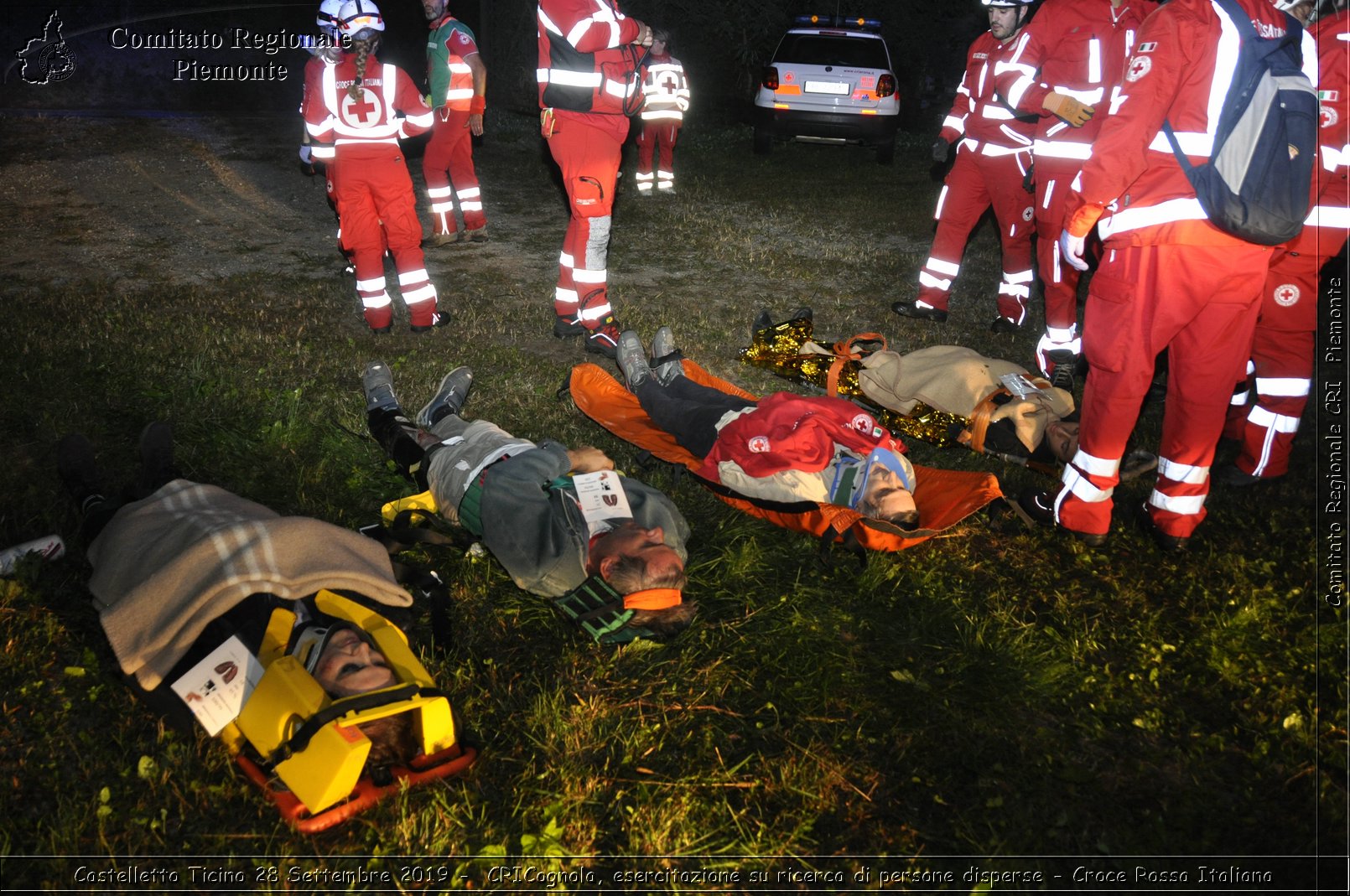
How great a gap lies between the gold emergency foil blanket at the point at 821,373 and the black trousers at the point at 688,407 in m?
0.84

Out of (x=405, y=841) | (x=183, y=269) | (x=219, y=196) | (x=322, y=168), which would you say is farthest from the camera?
(x=219, y=196)

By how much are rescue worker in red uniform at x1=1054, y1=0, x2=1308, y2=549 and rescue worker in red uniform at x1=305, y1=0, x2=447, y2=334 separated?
3932 millimetres

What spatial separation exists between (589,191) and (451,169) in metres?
Answer: 3.18

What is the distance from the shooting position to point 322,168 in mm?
5852

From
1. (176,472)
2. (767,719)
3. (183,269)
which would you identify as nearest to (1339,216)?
(767,719)

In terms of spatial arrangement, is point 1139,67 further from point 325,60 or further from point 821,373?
point 325,60

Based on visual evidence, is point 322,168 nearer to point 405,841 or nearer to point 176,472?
point 176,472

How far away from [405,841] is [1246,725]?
9.26 ft

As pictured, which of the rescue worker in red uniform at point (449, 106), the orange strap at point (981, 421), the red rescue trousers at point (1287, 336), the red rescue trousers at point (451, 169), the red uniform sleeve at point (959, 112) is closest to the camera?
the red rescue trousers at point (1287, 336)

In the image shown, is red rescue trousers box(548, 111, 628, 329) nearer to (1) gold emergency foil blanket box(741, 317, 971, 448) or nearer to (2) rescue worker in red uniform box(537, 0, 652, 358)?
(2) rescue worker in red uniform box(537, 0, 652, 358)

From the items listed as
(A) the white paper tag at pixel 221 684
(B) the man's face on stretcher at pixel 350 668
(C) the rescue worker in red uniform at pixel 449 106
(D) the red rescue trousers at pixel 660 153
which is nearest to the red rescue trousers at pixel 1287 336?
(B) the man's face on stretcher at pixel 350 668

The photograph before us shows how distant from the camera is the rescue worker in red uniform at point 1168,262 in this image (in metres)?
3.38

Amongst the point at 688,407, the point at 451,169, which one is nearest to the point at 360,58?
the point at 451,169

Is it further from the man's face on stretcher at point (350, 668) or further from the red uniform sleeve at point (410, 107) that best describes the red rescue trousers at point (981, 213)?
the man's face on stretcher at point (350, 668)
